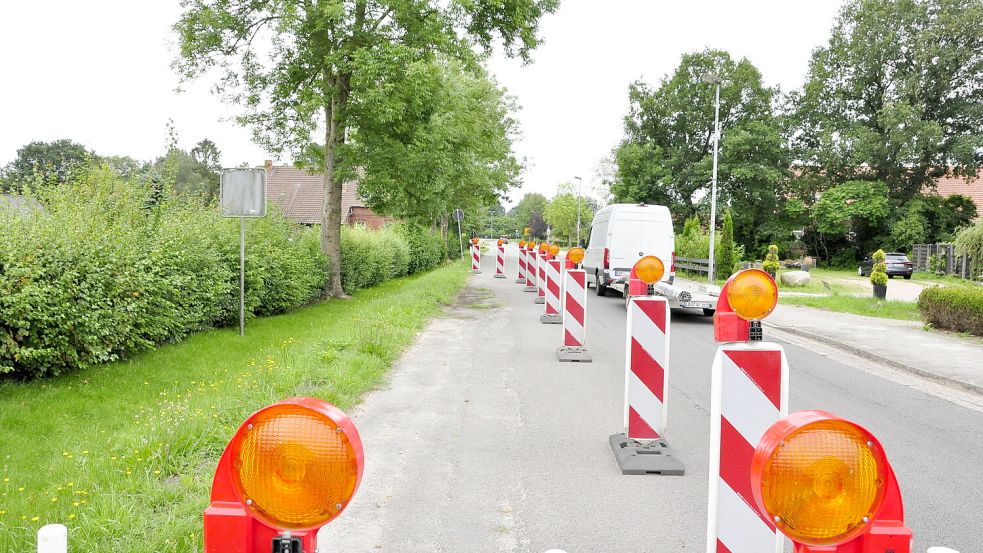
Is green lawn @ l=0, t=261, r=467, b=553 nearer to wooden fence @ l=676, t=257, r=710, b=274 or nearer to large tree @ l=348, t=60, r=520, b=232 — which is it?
large tree @ l=348, t=60, r=520, b=232

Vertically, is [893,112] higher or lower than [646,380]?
higher

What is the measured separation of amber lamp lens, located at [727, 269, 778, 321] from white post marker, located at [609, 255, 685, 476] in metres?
2.69

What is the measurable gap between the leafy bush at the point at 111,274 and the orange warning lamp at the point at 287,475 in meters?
6.50

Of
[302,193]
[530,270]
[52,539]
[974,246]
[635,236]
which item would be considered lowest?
[530,270]

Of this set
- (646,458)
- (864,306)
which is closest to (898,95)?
(864,306)

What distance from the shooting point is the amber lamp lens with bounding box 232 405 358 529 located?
1536 mm

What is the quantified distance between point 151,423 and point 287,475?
179 inches

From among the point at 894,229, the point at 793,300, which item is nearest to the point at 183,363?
the point at 793,300

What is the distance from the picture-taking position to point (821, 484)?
152 cm

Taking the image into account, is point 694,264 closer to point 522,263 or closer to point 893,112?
point 522,263

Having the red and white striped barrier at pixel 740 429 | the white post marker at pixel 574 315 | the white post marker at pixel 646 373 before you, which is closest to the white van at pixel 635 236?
the white post marker at pixel 574 315

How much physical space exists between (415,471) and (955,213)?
4935 cm

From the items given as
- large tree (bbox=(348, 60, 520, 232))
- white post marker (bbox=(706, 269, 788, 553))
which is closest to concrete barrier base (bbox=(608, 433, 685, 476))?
white post marker (bbox=(706, 269, 788, 553))

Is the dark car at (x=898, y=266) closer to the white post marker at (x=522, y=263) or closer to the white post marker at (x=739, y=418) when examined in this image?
the white post marker at (x=522, y=263)
